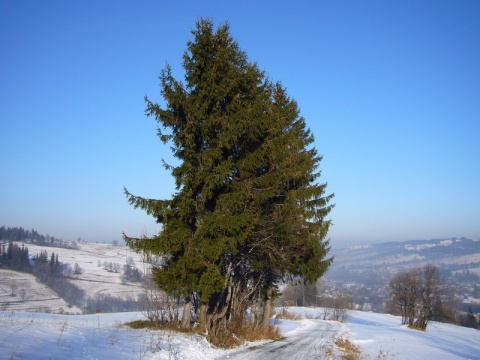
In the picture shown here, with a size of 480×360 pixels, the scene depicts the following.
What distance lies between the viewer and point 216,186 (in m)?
13.1

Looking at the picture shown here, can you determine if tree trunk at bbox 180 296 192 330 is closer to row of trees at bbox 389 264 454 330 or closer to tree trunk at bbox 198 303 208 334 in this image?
tree trunk at bbox 198 303 208 334

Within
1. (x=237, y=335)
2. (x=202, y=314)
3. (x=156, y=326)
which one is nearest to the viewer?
(x=156, y=326)

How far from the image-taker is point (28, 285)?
325ft

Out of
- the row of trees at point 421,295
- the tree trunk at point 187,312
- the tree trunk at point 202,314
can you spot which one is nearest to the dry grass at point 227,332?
the tree trunk at point 187,312

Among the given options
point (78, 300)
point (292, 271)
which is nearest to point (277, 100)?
point (292, 271)

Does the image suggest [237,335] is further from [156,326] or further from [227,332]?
[156,326]

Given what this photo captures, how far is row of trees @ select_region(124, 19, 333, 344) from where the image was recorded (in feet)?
39.9

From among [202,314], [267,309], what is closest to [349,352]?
[267,309]

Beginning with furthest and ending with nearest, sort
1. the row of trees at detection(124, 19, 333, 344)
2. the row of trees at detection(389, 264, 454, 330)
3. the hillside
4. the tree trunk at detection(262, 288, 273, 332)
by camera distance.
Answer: the hillside → the row of trees at detection(389, 264, 454, 330) → the tree trunk at detection(262, 288, 273, 332) → the row of trees at detection(124, 19, 333, 344)

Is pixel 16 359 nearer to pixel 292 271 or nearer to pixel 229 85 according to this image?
pixel 229 85

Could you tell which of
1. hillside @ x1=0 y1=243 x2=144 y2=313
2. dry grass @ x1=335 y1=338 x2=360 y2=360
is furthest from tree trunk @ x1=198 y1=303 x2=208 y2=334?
hillside @ x1=0 y1=243 x2=144 y2=313

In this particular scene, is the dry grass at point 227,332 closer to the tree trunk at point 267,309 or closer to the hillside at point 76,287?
the tree trunk at point 267,309

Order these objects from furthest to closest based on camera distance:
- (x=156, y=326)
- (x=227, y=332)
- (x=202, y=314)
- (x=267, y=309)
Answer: (x=267, y=309)
(x=227, y=332)
(x=202, y=314)
(x=156, y=326)

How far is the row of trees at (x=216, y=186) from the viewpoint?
39.9 ft
